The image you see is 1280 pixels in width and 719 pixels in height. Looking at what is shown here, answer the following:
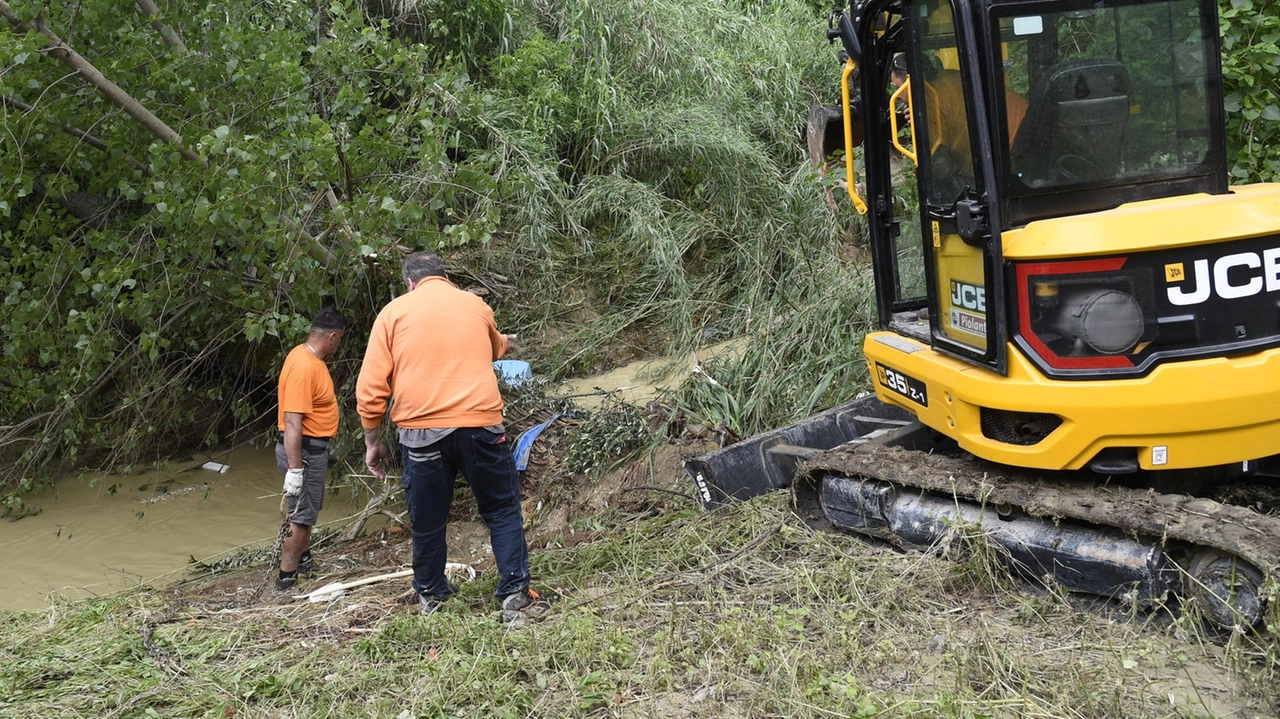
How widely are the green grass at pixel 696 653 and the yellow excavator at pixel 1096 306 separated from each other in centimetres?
26

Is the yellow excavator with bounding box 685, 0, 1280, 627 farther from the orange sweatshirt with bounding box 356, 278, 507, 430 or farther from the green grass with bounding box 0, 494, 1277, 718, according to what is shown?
the orange sweatshirt with bounding box 356, 278, 507, 430

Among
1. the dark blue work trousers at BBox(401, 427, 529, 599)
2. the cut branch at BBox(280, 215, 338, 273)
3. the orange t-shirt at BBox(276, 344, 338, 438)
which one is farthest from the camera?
the cut branch at BBox(280, 215, 338, 273)

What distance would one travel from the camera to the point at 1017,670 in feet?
11.2

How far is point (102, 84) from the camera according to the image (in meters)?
6.91

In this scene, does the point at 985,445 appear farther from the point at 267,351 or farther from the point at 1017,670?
the point at 267,351

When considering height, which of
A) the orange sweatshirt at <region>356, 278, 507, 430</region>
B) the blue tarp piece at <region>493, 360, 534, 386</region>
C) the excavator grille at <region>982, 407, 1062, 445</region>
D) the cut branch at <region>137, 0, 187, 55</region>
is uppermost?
the cut branch at <region>137, 0, 187, 55</region>

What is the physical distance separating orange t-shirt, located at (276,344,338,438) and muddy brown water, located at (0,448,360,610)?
1927 millimetres

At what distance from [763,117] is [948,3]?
745 centimetres

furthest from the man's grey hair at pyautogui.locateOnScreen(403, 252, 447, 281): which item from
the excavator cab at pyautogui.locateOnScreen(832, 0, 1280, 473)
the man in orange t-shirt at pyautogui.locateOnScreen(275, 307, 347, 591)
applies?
the excavator cab at pyautogui.locateOnScreen(832, 0, 1280, 473)

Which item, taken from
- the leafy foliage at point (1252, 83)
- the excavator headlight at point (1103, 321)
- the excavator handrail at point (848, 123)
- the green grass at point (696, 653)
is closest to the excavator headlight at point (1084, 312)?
the excavator headlight at point (1103, 321)

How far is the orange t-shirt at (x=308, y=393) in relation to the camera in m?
5.88

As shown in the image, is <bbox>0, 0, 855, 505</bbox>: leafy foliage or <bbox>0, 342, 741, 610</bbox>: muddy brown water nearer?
<bbox>0, 0, 855, 505</bbox>: leafy foliage

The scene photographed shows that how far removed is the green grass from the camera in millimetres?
3367

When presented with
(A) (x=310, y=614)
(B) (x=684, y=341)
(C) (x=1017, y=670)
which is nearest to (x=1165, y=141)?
(C) (x=1017, y=670)
